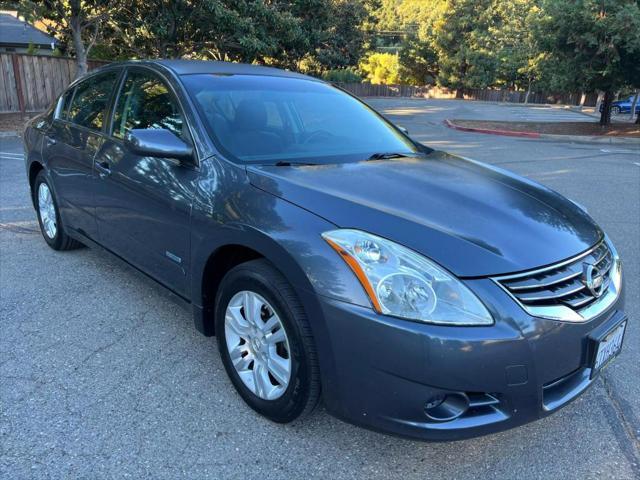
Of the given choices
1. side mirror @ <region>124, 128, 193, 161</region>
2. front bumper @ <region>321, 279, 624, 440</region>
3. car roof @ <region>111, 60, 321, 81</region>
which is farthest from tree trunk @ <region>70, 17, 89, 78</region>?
front bumper @ <region>321, 279, 624, 440</region>

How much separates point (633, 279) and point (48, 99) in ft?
53.2

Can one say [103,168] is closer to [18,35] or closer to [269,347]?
[269,347]

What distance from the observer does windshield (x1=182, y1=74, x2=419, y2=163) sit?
294cm

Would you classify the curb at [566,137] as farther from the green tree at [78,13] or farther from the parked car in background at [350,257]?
the parked car in background at [350,257]

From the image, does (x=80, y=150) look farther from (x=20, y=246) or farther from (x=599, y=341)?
(x=599, y=341)

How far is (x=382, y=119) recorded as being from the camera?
12.8 ft

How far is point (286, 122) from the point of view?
3.26 m

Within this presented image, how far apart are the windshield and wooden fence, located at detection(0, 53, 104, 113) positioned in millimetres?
12745

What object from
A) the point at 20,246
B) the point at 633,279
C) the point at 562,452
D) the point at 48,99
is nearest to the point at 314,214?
the point at 562,452

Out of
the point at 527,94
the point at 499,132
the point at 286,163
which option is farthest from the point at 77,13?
the point at 527,94

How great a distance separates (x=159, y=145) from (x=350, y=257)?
4.24 ft

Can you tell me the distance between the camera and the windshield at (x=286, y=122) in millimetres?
2938

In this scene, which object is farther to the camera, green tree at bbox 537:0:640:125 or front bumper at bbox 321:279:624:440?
green tree at bbox 537:0:640:125

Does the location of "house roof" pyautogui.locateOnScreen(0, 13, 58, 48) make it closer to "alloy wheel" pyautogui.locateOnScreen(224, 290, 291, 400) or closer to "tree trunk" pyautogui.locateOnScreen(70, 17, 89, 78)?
"tree trunk" pyautogui.locateOnScreen(70, 17, 89, 78)
